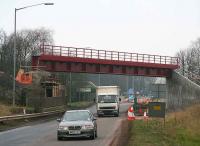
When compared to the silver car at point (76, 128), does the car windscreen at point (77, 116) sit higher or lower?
higher

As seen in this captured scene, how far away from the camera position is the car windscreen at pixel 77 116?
83.0 feet

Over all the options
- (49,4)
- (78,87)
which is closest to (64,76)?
(78,87)

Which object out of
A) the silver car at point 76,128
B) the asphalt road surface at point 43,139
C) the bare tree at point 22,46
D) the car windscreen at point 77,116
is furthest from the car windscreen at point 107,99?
the bare tree at point 22,46

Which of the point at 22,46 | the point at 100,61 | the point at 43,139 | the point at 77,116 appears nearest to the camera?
the point at 77,116

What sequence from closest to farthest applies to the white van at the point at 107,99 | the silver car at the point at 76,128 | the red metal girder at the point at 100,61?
the silver car at the point at 76,128
the white van at the point at 107,99
the red metal girder at the point at 100,61

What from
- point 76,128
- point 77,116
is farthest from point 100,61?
point 76,128

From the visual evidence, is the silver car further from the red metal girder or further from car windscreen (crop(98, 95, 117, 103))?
the red metal girder

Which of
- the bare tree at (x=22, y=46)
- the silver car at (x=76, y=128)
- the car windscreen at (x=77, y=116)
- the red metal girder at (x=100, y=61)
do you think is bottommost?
the silver car at (x=76, y=128)

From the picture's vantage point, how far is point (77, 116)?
83.9ft

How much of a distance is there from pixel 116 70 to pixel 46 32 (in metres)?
57.3

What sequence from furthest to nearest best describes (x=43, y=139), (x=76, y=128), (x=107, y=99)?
1. (x=107, y=99)
2. (x=43, y=139)
3. (x=76, y=128)

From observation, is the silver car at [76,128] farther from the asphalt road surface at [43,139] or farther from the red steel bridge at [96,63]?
the red steel bridge at [96,63]

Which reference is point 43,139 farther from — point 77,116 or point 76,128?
point 76,128

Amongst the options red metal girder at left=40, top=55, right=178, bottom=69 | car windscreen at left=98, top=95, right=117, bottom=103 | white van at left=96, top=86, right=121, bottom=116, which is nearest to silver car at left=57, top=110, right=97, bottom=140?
white van at left=96, top=86, right=121, bottom=116
